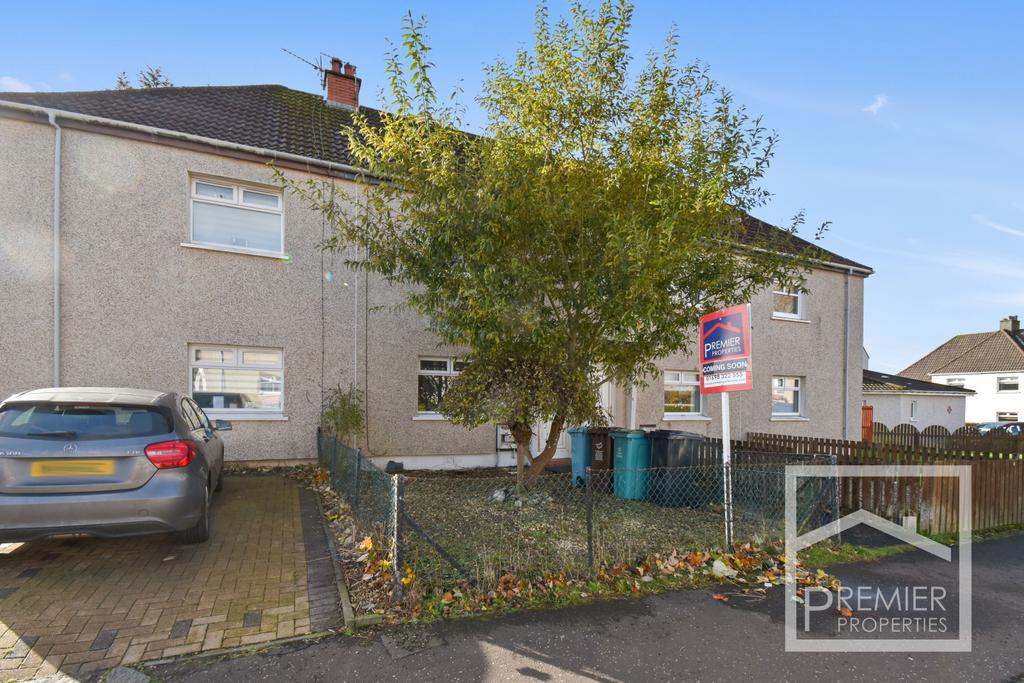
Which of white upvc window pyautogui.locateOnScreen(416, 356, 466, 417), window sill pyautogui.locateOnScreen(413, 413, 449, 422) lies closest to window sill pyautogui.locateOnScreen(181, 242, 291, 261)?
white upvc window pyautogui.locateOnScreen(416, 356, 466, 417)

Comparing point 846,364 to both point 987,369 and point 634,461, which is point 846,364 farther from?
point 987,369

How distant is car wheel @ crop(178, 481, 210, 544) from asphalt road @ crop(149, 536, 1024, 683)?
1.92m

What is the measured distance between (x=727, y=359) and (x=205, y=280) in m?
8.17

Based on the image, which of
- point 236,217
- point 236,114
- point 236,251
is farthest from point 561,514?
point 236,114

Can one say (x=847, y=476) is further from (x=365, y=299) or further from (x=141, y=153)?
(x=141, y=153)

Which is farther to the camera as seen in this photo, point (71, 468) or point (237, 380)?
point (237, 380)

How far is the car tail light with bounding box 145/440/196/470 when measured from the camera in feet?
13.8

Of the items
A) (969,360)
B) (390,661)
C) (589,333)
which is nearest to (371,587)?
(390,661)

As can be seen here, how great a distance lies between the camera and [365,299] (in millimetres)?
9875

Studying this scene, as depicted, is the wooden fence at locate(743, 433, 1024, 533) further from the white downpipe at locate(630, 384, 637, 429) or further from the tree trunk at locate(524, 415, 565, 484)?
the white downpipe at locate(630, 384, 637, 429)

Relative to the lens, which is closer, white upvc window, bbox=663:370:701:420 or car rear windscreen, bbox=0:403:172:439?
car rear windscreen, bbox=0:403:172:439

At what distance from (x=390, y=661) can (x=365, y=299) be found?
7.48 m

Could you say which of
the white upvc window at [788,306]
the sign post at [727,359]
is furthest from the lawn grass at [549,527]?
the white upvc window at [788,306]

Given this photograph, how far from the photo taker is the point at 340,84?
13344mm
